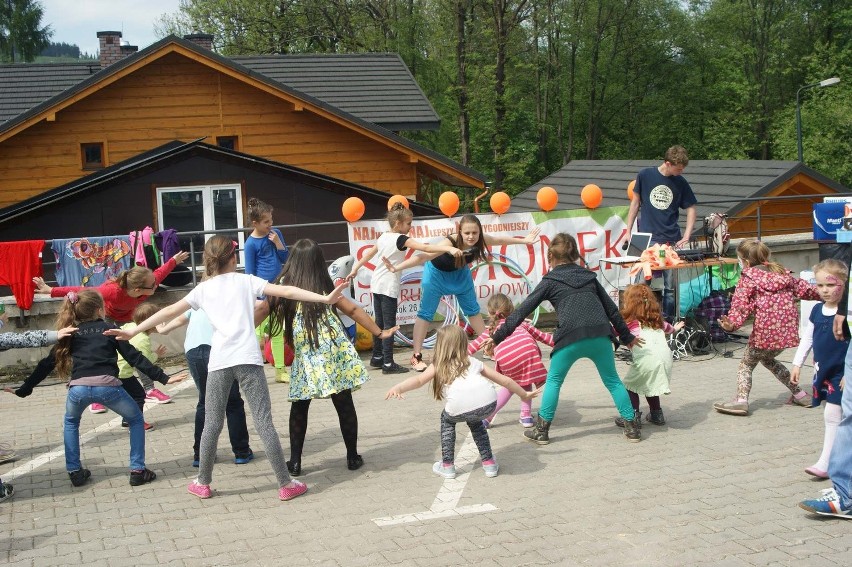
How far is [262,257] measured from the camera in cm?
969

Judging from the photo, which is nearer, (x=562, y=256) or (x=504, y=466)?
(x=504, y=466)

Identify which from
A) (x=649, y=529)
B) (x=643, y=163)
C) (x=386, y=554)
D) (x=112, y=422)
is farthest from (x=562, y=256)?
(x=643, y=163)

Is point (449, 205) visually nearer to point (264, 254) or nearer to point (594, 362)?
point (264, 254)

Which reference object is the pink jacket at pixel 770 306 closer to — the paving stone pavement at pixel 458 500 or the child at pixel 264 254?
the paving stone pavement at pixel 458 500

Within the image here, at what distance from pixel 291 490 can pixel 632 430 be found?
2.79m

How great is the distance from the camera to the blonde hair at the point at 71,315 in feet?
22.4

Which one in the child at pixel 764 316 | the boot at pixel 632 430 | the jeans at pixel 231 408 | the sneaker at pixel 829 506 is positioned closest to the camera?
the sneaker at pixel 829 506

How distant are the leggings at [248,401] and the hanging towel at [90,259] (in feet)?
18.6

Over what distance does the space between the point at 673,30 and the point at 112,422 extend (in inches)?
1944

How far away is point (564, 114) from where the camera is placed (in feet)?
172

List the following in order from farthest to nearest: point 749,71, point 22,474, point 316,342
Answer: point 749,71
point 22,474
point 316,342

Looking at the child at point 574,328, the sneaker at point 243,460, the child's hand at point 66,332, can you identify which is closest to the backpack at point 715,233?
the child at point 574,328

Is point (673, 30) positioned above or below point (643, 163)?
above

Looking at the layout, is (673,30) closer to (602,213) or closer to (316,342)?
(602,213)
